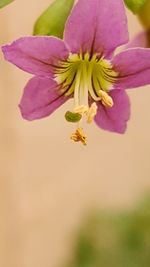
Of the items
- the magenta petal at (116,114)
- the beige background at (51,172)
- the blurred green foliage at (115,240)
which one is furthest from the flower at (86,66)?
the beige background at (51,172)

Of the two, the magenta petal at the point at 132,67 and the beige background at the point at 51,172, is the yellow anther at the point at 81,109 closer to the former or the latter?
the magenta petal at the point at 132,67

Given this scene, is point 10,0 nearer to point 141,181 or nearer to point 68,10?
point 68,10

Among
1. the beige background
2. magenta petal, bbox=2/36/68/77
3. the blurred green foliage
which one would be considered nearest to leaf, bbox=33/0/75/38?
magenta petal, bbox=2/36/68/77

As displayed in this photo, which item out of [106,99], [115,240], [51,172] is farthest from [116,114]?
[51,172]

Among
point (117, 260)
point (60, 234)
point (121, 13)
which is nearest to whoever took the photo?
point (121, 13)

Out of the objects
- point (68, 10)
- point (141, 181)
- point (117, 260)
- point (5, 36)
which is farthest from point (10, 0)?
point (141, 181)

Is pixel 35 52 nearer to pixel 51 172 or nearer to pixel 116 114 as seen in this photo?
pixel 116 114

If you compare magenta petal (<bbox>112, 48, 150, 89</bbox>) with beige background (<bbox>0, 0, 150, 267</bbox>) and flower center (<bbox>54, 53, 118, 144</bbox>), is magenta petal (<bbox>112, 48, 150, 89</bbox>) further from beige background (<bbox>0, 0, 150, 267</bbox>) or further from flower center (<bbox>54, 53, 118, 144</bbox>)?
beige background (<bbox>0, 0, 150, 267</bbox>)
